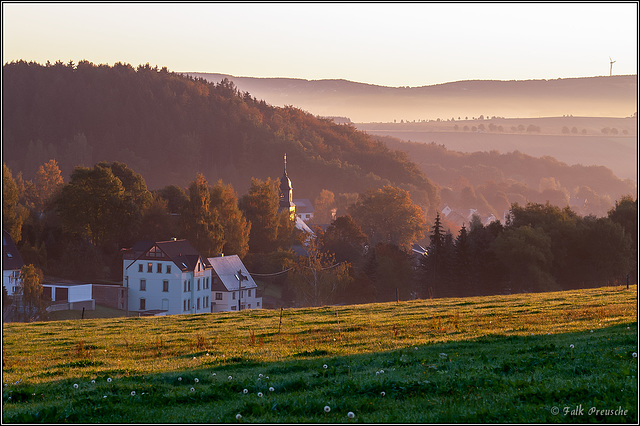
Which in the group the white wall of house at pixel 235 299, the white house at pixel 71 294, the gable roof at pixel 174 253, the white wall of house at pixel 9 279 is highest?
the gable roof at pixel 174 253

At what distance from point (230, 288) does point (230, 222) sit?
14.5 m

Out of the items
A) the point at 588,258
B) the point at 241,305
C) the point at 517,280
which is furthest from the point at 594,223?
the point at 241,305

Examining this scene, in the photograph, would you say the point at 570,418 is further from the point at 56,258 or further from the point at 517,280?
the point at 56,258

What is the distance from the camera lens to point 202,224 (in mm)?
98750

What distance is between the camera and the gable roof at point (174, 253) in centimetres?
8825

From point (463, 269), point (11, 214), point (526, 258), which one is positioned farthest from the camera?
point (11, 214)

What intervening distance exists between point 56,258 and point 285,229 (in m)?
37.0

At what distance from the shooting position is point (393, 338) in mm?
23250

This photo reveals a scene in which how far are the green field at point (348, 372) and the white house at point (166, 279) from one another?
57016mm

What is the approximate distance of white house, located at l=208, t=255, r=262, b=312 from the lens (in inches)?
3617

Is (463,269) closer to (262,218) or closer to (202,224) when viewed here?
(202,224)

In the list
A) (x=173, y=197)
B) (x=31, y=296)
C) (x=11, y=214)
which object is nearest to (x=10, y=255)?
(x=11, y=214)

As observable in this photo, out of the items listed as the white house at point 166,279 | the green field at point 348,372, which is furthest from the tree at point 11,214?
the green field at point 348,372

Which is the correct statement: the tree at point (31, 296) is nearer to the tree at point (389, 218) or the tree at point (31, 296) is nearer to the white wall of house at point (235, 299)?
the white wall of house at point (235, 299)
